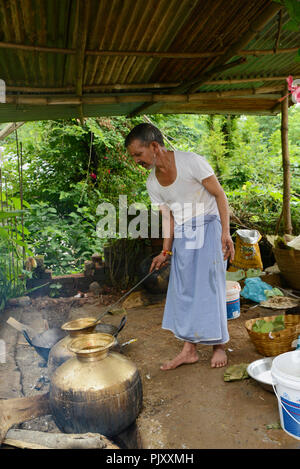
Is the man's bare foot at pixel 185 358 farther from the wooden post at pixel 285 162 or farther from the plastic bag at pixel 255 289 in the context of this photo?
the wooden post at pixel 285 162

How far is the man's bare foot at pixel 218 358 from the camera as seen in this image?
319 centimetres

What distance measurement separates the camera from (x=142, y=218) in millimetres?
6250

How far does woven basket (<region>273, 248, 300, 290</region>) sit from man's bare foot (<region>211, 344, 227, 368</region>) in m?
2.19

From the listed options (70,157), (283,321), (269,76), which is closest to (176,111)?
(269,76)

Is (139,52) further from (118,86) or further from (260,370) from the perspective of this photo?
(260,370)

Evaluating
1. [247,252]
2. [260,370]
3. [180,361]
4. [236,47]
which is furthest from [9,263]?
[236,47]

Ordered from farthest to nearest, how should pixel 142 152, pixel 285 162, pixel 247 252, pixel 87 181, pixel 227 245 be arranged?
pixel 87 181 → pixel 247 252 → pixel 285 162 → pixel 227 245 → pixel 142 152

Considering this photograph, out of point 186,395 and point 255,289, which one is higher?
point 255,289

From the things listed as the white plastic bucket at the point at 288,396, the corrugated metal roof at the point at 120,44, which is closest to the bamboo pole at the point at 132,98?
the corrugated metal roof at the point at 120,44

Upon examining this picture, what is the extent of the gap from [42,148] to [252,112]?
15.4 feet

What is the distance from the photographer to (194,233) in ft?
10.1

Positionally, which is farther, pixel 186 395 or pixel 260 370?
pixel 260 370

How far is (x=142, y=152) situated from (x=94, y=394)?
1.77m

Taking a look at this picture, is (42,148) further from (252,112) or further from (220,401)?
(220,401)
